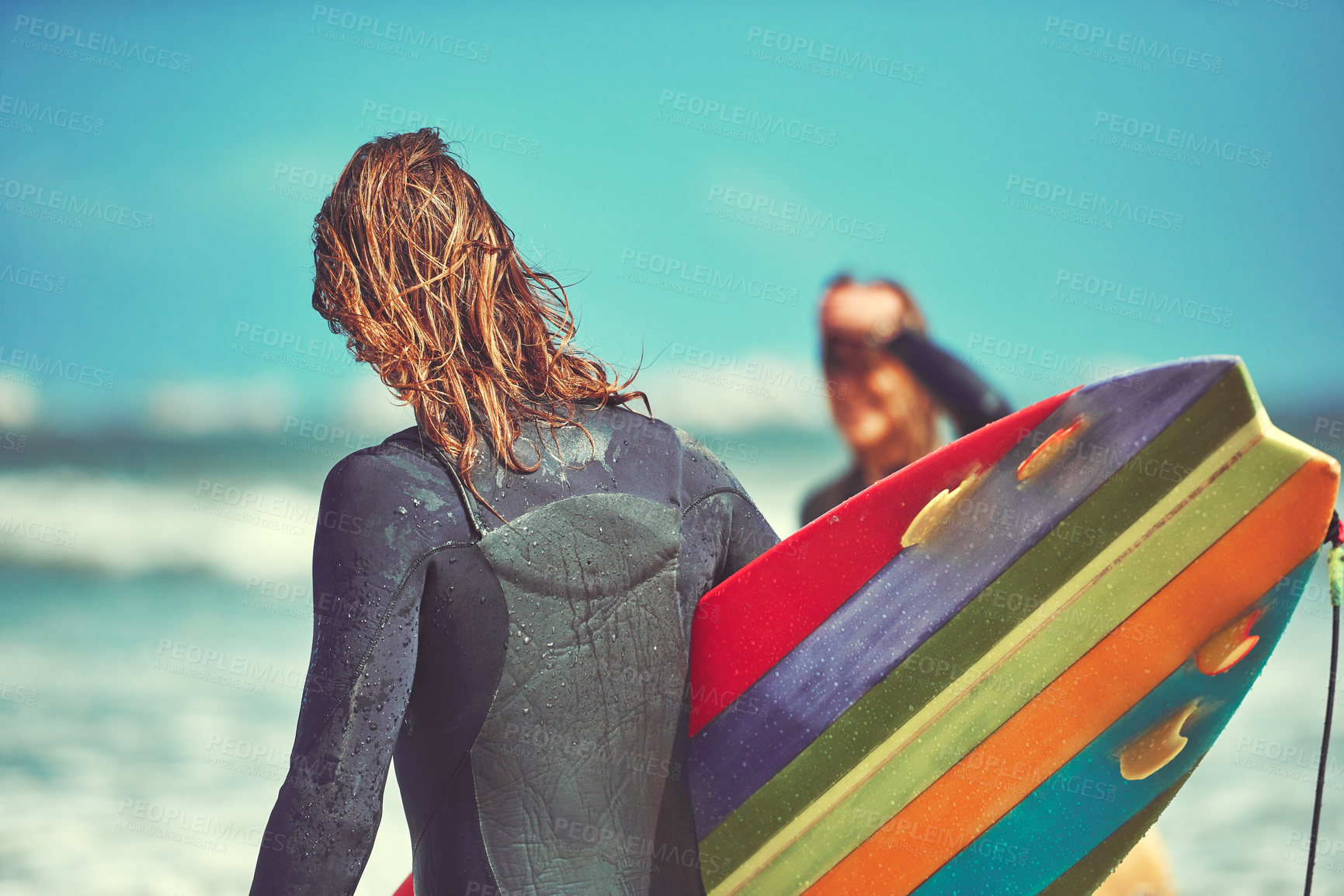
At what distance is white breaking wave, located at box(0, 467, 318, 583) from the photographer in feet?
37.2

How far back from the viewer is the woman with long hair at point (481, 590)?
3.93 ft

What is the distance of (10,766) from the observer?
24.1 feet

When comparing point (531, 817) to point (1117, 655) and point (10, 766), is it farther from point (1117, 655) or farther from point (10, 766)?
point (10, 766)

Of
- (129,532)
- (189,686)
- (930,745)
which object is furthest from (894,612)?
(129,532)

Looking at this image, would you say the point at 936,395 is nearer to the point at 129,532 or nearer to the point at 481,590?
the point at 481,590

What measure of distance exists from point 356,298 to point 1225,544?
4.20 ft

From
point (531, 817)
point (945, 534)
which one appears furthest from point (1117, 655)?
point (531, 817)

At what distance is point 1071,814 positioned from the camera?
1.63m

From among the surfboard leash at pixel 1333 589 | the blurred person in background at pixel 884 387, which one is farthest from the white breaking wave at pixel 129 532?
the surfboard leash at pixel 1333 589

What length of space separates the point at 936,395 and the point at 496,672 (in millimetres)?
2729

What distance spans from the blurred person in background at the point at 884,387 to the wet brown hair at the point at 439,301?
2204mm

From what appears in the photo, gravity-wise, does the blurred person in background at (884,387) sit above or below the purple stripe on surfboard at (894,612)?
above

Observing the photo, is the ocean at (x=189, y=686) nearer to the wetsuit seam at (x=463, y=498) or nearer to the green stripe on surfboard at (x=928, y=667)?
the green stripe on surfboard at (x=928, y=667)

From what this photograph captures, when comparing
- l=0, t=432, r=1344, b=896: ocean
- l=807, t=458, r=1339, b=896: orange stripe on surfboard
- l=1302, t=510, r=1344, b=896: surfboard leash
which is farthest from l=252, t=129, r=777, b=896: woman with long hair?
l=0, t=432, r=1344, b=896: ocean
